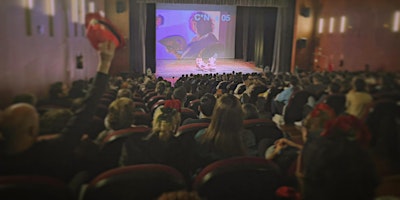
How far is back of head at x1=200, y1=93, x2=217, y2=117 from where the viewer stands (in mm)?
2557

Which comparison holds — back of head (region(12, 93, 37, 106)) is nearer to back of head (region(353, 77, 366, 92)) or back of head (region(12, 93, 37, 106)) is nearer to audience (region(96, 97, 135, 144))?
audience (region(96, 97, 135, 144))

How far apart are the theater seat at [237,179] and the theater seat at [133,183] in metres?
0.15

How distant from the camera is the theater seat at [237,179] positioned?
1712 millimetres

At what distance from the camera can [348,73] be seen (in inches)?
76.7

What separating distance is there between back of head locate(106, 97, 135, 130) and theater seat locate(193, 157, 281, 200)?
595 millimetres

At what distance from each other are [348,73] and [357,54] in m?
0.13

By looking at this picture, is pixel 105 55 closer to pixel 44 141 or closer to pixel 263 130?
pixel 44 141

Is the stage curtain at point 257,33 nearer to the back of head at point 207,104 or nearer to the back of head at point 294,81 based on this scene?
the back of head at point 294,81

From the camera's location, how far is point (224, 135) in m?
2.23

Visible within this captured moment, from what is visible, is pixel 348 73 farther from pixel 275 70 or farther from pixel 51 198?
pixel 51 198

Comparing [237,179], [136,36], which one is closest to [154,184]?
[237,179]

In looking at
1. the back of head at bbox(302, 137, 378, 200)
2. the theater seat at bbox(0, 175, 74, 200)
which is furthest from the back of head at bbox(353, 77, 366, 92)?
the theater seat at bbox(0, 175, 74, 200)

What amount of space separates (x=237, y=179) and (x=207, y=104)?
0.94 metres

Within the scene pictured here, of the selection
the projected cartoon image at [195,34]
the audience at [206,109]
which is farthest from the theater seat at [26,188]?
the projected cartoon image at [195,34]
